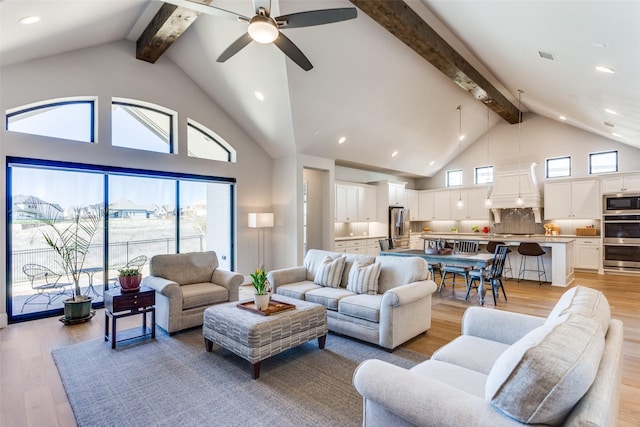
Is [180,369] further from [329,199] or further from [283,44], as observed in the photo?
[329,199]

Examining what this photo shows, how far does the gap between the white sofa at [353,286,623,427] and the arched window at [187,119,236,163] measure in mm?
5630

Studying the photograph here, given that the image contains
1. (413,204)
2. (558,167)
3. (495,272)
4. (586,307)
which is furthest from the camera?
(413,204)

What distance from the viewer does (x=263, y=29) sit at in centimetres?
280

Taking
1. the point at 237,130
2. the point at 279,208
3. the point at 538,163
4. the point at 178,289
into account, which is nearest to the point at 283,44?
the point at 178,289

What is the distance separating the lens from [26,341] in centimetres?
370

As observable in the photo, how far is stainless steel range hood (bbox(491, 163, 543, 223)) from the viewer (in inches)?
333

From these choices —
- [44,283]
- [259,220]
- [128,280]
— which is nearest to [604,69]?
[259,220]

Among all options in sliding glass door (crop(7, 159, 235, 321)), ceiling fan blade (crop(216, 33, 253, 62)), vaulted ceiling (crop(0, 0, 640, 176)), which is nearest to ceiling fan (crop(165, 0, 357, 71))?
ceiling fan blade (crop(216, 33, 253, 62))

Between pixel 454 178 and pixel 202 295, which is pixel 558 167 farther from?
pixel 202 295

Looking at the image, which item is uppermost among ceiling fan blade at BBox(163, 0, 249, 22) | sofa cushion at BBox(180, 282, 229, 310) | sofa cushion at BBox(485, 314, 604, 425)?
ceiling fan blade at BBox(163, 0, 249, 22)

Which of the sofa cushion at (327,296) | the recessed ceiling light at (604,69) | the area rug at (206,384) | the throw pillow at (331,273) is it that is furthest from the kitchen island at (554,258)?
the area rug at (206,384)

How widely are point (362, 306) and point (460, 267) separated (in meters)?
2.91

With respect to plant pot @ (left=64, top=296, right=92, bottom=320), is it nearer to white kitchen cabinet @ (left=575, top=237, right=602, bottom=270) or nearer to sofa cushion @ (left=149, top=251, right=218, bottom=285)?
sofa cushion @ (left=149, top=251, right=218, bottom=285)

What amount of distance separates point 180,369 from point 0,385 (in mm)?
1428
